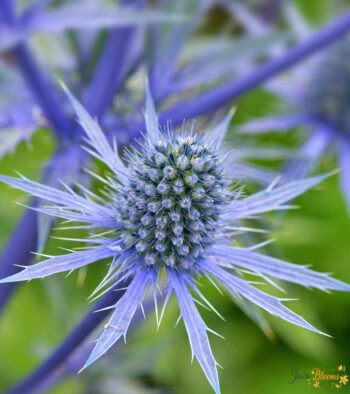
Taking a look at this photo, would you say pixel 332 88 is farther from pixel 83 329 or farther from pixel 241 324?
pixel 83 329

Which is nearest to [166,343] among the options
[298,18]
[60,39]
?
[60,39]

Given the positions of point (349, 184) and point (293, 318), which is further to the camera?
point (349, 184)

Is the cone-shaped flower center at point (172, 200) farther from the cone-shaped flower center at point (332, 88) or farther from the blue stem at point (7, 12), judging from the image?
the cone-shaped flower center at point (332, 88)

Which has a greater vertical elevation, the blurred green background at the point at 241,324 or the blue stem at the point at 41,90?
the blue stem at the point at 41,90

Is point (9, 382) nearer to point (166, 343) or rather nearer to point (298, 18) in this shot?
point (166, 343)

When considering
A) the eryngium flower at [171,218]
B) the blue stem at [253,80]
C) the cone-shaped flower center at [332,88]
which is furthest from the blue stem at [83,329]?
the cone-shaped flower center at [332,88]

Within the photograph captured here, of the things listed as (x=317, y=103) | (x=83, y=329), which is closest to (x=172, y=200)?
(x=83, y=329)
